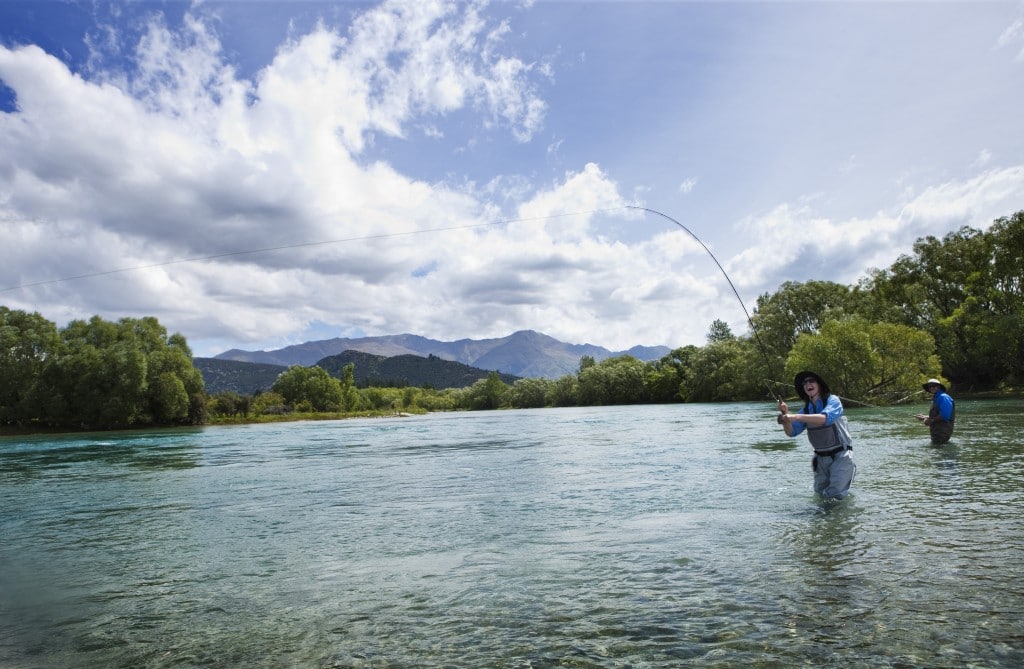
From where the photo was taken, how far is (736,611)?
6.88 meters

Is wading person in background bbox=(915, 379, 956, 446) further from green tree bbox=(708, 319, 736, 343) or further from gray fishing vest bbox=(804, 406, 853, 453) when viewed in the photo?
green tree bbox=(708, 319, 736, 343)

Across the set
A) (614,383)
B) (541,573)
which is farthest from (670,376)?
(541,573)

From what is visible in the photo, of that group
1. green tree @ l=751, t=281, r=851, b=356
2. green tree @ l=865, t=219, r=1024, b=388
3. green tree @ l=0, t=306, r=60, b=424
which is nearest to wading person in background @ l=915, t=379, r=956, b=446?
green tree @ l=865, t=219, r=1024, b=388

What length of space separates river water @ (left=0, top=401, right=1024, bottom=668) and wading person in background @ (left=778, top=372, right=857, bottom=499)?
587 millimetres

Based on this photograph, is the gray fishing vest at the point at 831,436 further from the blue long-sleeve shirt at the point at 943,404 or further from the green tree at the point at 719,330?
the green tree at the point at 719,330

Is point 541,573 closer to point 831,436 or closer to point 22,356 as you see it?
point 831,436

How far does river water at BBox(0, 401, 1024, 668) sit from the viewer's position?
6.14 m

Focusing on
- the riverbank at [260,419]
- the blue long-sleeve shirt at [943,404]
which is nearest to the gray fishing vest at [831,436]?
the blue long-sleeve shirt at [943,404]

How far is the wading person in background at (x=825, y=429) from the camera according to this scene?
11.7 metres

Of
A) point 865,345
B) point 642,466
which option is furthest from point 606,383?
point 642,466

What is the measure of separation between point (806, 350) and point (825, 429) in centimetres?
6160

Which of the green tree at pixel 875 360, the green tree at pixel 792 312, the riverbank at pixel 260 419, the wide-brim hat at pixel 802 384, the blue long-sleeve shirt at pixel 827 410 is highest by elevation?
the green tree at pixel 792 312

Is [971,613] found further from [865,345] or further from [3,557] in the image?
[865,345]

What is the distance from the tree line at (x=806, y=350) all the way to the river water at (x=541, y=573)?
27943 mm
